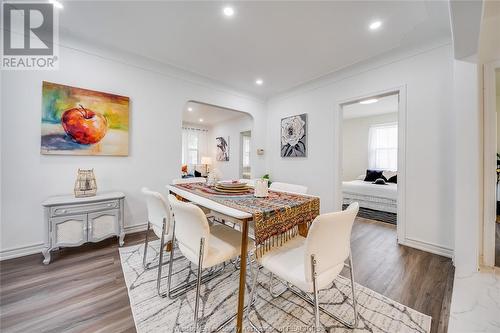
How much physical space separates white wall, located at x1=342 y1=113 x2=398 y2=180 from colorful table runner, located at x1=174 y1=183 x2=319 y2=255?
230 inches

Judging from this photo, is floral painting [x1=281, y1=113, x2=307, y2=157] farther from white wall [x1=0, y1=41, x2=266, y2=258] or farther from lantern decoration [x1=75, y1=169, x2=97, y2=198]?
lantern decoration [x1=75, y1=169, x2=97, y2=198]

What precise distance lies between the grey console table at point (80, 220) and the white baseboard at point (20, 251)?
0.40m

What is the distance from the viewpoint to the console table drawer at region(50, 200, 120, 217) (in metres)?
2.16

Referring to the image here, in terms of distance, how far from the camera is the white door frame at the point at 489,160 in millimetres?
2082

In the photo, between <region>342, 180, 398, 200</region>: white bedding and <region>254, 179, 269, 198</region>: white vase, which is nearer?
<region>254, 179, 269, 198</region>: white vase

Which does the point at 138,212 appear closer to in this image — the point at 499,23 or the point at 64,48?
the point at 64,48

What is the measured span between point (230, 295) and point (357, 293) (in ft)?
3.58

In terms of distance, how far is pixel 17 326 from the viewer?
1351mm

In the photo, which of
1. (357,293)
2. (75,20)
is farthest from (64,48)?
(357,293)

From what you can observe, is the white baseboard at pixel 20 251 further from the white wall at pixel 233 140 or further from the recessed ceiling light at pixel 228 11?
the white wall at pixel 233 140

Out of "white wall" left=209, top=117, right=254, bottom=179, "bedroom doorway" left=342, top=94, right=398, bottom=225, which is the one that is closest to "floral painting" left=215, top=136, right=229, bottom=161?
"white wall" left=209, top=117, right=254, bottom=179

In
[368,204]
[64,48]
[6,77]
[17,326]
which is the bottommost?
[17,326]

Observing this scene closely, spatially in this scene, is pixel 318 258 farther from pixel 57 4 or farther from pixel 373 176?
pixel 373 176

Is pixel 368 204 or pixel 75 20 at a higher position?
pixel 75 20
